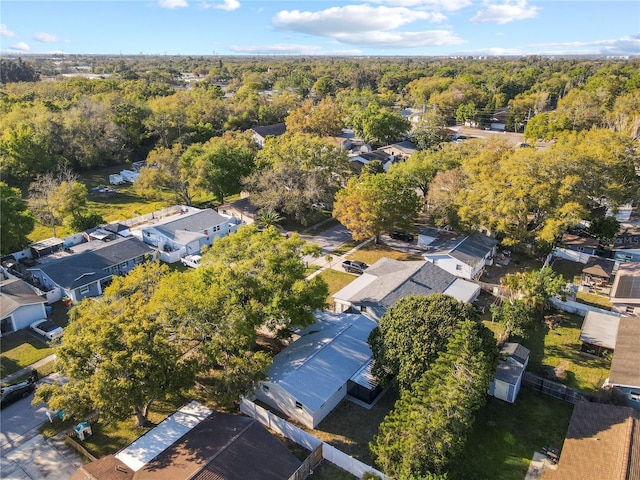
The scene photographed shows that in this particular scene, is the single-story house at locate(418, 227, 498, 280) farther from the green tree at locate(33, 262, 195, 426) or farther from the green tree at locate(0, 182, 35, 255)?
the green tree at locate(0, 182, 35, 255)

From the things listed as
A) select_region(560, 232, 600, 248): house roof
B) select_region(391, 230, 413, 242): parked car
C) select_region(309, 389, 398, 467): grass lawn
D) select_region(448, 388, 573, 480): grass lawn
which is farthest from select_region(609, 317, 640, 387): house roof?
select_region(391, 230, 413, 242): parked car

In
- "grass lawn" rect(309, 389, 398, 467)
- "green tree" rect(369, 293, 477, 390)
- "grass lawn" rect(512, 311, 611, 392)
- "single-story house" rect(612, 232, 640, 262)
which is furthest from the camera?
"single-story house" rect(612, 232, 640, 262)

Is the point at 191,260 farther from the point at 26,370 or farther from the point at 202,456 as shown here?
the point at 202,456

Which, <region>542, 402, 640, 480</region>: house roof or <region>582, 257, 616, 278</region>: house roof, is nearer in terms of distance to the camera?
<region>542, 402, 640, 480</region>: house roof

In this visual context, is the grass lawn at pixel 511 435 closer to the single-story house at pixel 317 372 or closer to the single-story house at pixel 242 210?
the single-story house at pixel 317 372

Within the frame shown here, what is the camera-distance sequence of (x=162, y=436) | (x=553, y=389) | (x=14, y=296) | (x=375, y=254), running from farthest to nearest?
(x=375, y=254)
(x=14, y=296)
(x=553, y=389)
(x=162, y=436)

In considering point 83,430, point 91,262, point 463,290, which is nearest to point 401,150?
point 463,290

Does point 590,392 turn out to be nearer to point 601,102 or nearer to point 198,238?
point 198,238

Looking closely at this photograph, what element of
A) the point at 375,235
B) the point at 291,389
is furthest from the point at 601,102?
the point at 291,389
